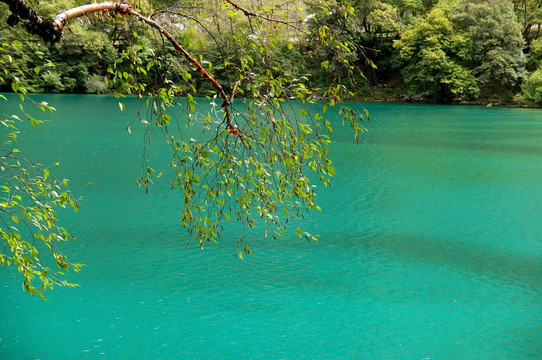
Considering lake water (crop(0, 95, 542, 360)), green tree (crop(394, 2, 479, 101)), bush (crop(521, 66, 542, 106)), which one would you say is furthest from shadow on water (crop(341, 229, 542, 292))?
green tree (crop(394, 2, 479, 101))

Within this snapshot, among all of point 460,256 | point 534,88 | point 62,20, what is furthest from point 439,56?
point 62,20

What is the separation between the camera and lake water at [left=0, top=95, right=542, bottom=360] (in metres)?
6.91

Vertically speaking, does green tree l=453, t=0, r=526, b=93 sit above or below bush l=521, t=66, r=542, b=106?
above

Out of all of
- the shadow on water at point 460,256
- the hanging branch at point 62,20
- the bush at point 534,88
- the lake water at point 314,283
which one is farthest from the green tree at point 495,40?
the hanging branch at point 62,20

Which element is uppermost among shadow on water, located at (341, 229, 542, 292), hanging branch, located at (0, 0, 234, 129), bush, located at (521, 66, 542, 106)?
hanging branch, located at (0, 0, 234, 129)

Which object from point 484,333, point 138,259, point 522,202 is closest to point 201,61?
point 484,333

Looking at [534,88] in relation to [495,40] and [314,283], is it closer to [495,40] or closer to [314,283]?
[495,40]

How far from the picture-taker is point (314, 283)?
29.0 ft

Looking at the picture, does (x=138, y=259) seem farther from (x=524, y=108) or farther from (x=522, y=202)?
(x=524, y=108)

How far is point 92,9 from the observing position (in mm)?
3154

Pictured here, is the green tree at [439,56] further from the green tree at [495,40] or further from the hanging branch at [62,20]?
the hanging branch at [62,20]

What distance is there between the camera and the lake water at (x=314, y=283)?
Result: 691cm

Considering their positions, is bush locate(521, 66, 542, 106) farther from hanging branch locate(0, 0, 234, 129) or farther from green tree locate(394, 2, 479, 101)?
hanging branch locate(0, 0, 234, 129)

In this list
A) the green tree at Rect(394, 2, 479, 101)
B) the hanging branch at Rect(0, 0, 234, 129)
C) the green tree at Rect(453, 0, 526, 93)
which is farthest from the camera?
the green tree at Rect(394, 2, 479, 101)
